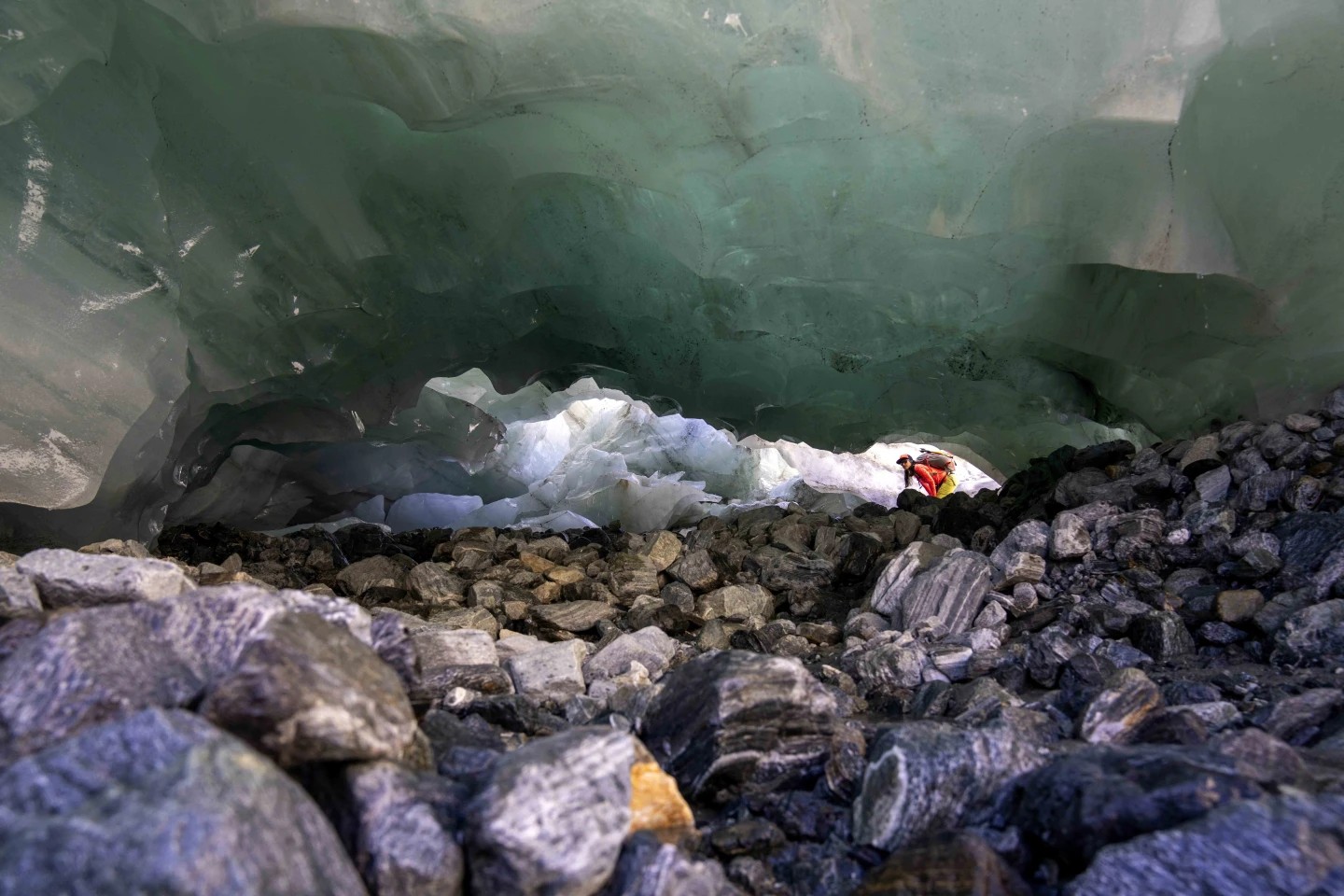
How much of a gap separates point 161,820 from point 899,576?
248 cm

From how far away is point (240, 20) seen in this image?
2617 mm

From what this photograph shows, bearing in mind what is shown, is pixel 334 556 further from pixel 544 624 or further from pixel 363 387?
pixel 544 624

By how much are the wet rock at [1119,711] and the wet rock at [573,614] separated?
173cm

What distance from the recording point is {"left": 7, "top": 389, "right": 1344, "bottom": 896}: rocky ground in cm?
88

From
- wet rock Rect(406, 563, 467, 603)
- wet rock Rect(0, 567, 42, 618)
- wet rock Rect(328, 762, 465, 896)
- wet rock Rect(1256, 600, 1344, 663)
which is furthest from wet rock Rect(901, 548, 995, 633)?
wet rock Rect(0, 567, 42, 618)

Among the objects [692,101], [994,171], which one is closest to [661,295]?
[692,101]

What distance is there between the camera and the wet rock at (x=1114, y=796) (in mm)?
1011

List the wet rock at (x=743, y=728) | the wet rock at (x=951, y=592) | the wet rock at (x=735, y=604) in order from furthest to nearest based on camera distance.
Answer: the wet rock at (x=735, y=604) < the wet rock at (x=951, y=592) < the wet rock at (x=743, y=728)

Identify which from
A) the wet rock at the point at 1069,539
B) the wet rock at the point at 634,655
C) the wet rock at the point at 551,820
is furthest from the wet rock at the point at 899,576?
the wet rock at the point at 551,820

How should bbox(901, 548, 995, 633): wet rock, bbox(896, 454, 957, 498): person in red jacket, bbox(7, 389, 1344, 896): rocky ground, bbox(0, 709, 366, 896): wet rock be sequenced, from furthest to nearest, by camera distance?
1. bbox(896, 454, 957, 498): person in red jacket
2. bbox(901, 548, 995, 633): wet rock
3. bbox(7, 389, 1344, 896): rocky ground
4. bbox(0, 709, 366, 896): wet rock

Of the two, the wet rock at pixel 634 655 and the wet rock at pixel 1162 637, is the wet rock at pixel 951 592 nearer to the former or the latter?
the wet rock at pixel 1162 637

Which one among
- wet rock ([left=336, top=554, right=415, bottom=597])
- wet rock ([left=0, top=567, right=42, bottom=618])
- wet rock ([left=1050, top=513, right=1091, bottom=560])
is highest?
wet rock ([left=1050, top=513, right=1091, bottom=560])

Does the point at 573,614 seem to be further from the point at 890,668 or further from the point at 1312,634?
the point at 1312,634

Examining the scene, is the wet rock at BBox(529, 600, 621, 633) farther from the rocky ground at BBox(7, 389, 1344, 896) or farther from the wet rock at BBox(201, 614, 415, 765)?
the wet rock at BBox(201, 614, 415, 765)
